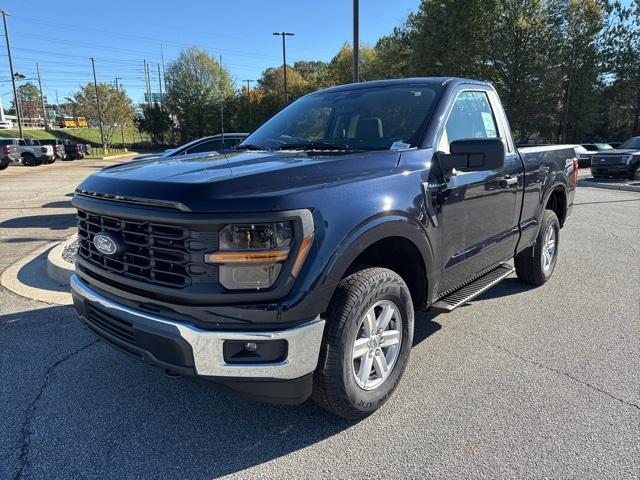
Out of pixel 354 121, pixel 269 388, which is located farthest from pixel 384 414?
pixel 354 121

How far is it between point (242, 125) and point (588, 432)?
6003 cm

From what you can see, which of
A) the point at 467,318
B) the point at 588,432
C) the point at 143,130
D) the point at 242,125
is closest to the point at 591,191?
the point at 467,318

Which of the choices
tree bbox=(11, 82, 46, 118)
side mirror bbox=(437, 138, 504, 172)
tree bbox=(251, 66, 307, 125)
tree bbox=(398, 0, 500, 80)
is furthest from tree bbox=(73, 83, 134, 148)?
tree bbox=(11, 82, 46, 118)

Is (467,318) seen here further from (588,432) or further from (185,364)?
(185,364)

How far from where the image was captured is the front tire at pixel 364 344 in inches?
96.1

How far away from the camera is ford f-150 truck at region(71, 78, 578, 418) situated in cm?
221

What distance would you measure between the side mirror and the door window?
36 cm

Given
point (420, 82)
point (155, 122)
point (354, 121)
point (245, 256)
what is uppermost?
point (155, 122)

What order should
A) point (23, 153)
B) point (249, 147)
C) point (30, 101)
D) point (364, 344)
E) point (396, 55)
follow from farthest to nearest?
point (30, 101)
point (396, 55)
point (23, 153)
point (249, 147)
point (364, 344)

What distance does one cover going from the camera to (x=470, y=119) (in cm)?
383

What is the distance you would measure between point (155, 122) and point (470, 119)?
62.2m

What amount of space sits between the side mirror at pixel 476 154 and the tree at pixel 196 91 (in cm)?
5770

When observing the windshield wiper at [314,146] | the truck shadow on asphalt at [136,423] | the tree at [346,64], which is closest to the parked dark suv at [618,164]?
the windshield wiper at [314,146]

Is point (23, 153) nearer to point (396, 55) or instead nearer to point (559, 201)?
point (396, 55)
